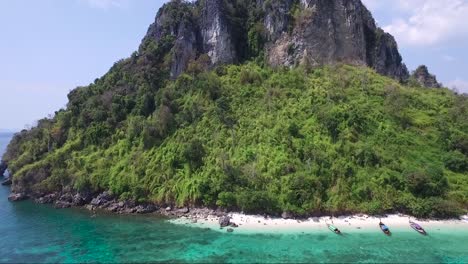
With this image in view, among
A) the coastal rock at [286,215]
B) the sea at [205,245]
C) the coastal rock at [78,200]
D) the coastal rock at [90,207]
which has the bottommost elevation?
the sea at [205,245]

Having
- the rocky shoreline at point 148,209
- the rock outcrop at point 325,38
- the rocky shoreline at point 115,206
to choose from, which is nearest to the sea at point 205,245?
the rocky shoreline at point 148,209

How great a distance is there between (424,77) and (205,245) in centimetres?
7708

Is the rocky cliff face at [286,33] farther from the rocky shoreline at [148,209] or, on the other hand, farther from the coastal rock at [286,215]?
the coastal rock at [286,215]

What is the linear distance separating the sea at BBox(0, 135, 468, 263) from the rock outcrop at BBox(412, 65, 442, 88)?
57.2 metres

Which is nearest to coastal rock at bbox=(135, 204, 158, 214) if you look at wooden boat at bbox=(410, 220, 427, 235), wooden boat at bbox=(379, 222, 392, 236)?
wooden boat at bbox=(379, 222, 392, 236)

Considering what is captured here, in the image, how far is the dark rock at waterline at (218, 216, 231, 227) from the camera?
1948 inches

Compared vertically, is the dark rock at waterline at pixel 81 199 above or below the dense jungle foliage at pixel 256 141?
below

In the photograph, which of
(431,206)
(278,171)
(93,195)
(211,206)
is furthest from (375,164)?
(93,195)

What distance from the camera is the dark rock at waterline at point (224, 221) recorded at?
49472 mm

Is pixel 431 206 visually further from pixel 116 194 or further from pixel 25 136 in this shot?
pixel 25 136

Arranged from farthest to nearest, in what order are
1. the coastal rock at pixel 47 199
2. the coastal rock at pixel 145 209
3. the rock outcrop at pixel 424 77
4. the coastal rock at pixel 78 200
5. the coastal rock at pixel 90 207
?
1. the rock outcrop at pixel 424 77
2. the coastal rock at pixel 47 199
3. the coastal rock at pixel 78 200
4. the coastal rock at pixel 90 207
5. the coastal rock at pixel 145 209

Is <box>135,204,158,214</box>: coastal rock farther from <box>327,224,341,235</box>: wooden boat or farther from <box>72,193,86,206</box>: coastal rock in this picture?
<box>327,224,341,235</box>: wooden boat

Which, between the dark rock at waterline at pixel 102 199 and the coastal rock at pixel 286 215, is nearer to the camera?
the coastal rock at pixel 286 215

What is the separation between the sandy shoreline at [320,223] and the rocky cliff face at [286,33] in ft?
122
